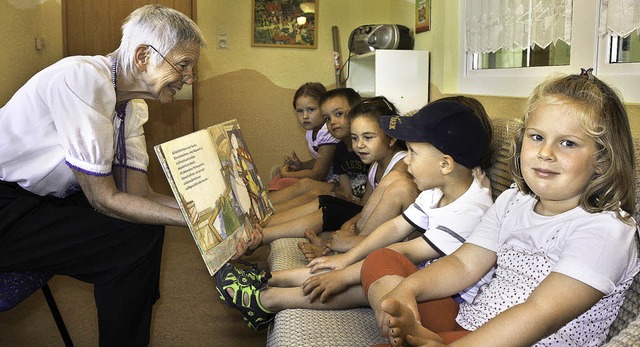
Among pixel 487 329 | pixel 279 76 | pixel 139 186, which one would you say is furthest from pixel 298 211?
pixel 279 76

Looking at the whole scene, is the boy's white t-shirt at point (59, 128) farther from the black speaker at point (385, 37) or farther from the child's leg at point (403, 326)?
the black speaker at point (385, 37)

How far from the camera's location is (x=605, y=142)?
1222mm

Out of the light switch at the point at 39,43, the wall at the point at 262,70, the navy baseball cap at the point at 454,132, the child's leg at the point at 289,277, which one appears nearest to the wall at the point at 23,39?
the light switch at the point at 39,43

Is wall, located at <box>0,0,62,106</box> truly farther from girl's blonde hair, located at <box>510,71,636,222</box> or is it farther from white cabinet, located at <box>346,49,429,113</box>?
girl's blonde hair, located at <box>510,71,636,222</box>

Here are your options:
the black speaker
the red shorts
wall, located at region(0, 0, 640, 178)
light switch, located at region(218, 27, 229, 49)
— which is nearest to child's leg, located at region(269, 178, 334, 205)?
the black speaker

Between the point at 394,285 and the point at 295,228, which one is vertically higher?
the point at 394,285

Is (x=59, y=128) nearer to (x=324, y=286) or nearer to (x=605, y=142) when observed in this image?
(x=324, y=286)

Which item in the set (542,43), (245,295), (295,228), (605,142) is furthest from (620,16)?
(245,295)

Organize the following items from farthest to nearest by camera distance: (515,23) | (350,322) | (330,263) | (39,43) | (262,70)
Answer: (262,70) → (39,43) → (515,23) → (330,263) → (350,322)

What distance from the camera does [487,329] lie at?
114 centimetres

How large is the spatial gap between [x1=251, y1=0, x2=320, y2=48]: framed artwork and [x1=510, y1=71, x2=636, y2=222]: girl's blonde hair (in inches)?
174

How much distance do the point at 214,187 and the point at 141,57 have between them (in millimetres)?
481

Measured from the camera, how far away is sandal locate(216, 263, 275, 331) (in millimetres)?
1885

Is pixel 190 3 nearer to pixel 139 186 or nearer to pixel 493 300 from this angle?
pixel 139 186
